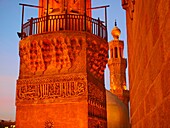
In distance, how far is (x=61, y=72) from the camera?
23.0ft

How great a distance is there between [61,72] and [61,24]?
51.3 inches

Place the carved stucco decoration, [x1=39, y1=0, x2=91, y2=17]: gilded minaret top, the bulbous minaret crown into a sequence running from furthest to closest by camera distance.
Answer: the bulbous minaret crown, [x1=39, y1=0, x2=91, y2=17]: gilded minaret top, the carved stucco decoration

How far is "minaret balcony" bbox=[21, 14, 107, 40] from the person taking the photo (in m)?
7.36

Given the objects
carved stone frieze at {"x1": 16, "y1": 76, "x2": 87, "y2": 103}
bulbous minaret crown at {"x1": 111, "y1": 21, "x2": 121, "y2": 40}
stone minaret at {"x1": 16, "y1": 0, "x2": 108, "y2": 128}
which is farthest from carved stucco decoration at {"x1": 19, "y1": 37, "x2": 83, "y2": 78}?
bulbous minaret crown at {"x1": 111, "y1": 21, "x2": 121, "y2": 40}

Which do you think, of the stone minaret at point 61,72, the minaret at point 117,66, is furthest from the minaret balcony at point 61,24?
the minaret at point 117,66

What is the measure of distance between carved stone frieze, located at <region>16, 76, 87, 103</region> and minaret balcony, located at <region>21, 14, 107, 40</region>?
50.5 inches

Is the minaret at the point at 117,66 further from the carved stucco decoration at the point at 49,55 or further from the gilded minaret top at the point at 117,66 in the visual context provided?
the carved stucco decoration at the point at 49,55

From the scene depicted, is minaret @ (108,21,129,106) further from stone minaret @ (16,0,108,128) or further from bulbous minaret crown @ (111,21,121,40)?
stone minaret @ (16,0,108,128)

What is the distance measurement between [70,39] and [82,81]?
1.08m

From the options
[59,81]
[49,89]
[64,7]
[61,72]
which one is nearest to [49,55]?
[61,72]

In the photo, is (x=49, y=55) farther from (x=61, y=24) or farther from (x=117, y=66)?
(x=117, y=66)

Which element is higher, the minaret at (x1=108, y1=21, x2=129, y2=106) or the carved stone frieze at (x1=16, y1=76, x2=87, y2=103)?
the minaret at (x1=108, y1=21, x2=129, y2=106)

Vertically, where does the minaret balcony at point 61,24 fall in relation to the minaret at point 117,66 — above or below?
below

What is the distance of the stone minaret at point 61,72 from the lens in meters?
6.67
